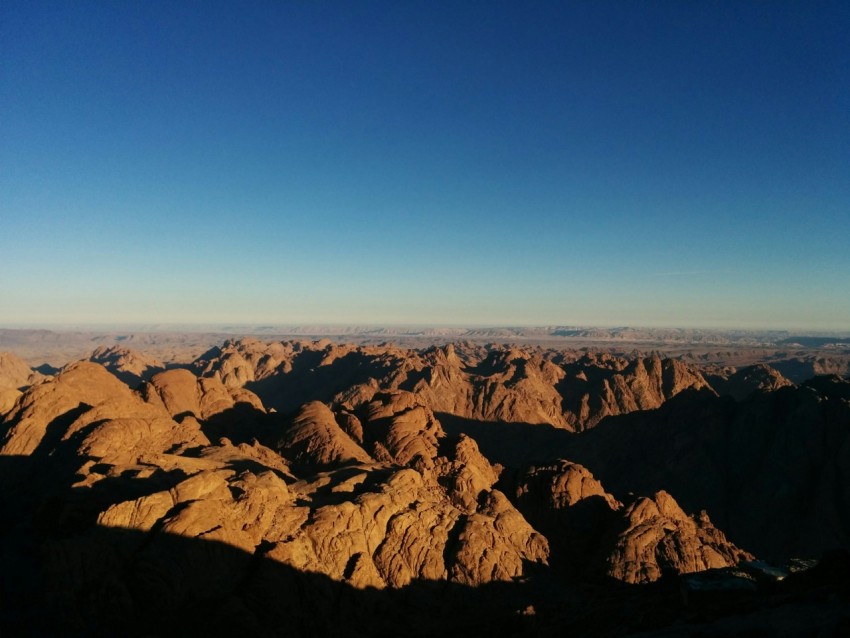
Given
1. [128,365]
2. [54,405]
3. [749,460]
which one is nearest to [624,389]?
[749,460]

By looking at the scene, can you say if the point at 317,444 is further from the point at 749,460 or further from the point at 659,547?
the point at 749,460

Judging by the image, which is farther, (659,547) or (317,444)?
(317,444)

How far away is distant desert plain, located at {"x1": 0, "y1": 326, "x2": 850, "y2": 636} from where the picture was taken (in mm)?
21844

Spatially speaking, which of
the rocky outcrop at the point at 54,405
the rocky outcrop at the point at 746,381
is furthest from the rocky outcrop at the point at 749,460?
the rocky outcrop at the point at 54,405

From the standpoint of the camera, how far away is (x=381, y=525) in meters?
30.5

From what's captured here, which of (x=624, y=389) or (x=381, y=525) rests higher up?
(x=381, y=525)

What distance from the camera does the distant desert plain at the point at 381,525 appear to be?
21844mm

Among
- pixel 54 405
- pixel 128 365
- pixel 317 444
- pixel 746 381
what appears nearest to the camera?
pixel 54 405

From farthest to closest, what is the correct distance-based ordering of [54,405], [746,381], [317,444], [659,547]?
1. [746,381]
2. [317,444]
3. [54,405]
4. [659,547]

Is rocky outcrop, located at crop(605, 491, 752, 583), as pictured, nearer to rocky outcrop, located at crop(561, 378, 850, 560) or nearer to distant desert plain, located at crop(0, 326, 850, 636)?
distant desert plain, located at crop(0, 326, 850, 636)

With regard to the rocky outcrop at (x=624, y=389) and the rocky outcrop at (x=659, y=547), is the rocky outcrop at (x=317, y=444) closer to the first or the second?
the rocky outcrop at (x=659, y=547)

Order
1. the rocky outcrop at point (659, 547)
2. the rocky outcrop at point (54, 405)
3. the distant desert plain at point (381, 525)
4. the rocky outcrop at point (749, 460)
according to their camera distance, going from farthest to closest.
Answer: the rocky outcrop at point (749, 460) < the rocky outcrop at point (54, 405) < the rocky outcrop at point (659, 547) < the distant desert plain at point (381, 525)

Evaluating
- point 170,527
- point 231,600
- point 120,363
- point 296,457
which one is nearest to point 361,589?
point 231,600

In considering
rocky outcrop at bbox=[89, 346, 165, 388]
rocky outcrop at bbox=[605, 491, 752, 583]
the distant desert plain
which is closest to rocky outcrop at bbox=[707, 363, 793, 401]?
the distant desert plain
